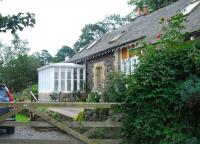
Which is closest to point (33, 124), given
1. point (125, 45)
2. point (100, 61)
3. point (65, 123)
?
point (65, 123)

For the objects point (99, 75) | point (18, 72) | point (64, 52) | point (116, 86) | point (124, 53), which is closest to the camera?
point (116, 86)

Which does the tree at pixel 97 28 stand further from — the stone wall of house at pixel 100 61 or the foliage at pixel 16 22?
the foliage at pixel 16 22

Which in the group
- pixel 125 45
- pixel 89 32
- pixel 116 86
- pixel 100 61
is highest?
pixel 89 32

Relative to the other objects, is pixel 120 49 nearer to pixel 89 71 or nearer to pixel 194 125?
pixel 89 71

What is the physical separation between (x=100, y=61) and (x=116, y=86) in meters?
16.5

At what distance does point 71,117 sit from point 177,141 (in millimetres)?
7669

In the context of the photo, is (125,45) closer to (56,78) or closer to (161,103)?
(56,78)

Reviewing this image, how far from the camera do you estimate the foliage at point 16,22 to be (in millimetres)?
8484

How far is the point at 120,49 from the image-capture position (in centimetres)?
2128

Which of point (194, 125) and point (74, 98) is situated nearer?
point (194, 125)

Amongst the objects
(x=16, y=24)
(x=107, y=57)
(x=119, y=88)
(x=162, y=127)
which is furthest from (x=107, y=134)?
(x=107, y=57)

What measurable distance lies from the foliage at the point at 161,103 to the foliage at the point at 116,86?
262 mm

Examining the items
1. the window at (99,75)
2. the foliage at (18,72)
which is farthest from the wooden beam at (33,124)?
the foliage at (18,72)

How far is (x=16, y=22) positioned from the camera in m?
8.59
